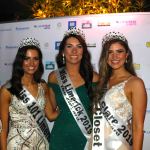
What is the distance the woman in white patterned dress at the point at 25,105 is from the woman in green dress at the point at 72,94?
0.13 m

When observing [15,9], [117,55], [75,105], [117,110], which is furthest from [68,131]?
[15,9]

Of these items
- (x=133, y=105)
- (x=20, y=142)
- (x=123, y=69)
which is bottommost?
(x=20, y=142)

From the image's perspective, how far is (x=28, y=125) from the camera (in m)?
3.36

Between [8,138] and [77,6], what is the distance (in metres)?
3.65

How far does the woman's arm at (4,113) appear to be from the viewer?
3.30 metres

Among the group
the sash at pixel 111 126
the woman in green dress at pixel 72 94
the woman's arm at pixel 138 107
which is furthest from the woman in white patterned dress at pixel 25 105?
the woman's arm at pixel 138 107

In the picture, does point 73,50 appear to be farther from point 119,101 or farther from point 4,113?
point 4,113

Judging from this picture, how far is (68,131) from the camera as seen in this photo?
132 inches

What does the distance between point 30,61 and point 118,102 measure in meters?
0.94

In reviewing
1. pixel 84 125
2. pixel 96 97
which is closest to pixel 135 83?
pixel 96 97

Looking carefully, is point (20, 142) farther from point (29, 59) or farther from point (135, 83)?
point (135, 83)

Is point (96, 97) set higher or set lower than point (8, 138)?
higher

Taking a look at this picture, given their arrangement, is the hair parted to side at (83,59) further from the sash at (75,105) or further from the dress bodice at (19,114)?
the dress bodice at (19,114)

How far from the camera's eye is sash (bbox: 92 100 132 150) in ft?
10.1
